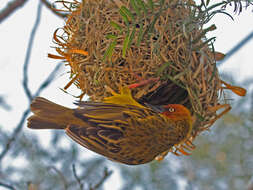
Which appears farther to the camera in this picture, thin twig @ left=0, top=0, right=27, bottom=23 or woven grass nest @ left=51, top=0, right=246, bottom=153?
thin twig @ left=0, top=0, right=27, bottom=23

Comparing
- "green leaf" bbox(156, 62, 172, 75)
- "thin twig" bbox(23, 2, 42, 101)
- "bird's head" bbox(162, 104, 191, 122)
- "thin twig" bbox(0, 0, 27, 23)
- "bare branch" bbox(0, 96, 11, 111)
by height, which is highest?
"green leaf" bbox(156, 62, 172, 75)

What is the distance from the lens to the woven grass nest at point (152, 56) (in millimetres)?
1025

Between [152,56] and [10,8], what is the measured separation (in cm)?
96

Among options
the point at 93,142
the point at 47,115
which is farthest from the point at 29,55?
the point at 93,142

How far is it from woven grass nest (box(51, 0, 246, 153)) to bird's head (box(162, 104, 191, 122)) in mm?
42

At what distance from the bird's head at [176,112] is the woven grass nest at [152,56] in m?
0.04

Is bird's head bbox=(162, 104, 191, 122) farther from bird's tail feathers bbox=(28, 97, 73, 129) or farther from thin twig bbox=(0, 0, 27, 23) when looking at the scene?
thin twig bbox=(0, 0, 27, 23)

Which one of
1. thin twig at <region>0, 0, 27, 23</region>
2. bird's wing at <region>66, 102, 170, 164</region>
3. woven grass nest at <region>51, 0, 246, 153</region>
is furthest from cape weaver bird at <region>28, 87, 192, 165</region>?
thin twig at <region>0, 0, 27, 23</region>

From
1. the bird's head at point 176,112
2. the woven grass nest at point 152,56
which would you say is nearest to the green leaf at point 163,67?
the woven grass nest at point 152,56

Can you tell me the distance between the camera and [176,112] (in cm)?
106

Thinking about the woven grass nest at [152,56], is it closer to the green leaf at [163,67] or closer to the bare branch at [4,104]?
the green leaf at [163,67]

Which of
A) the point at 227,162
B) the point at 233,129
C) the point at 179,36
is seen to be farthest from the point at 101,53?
the point at 227,162

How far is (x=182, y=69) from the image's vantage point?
106 cm

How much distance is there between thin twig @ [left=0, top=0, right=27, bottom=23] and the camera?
63.2 inches
